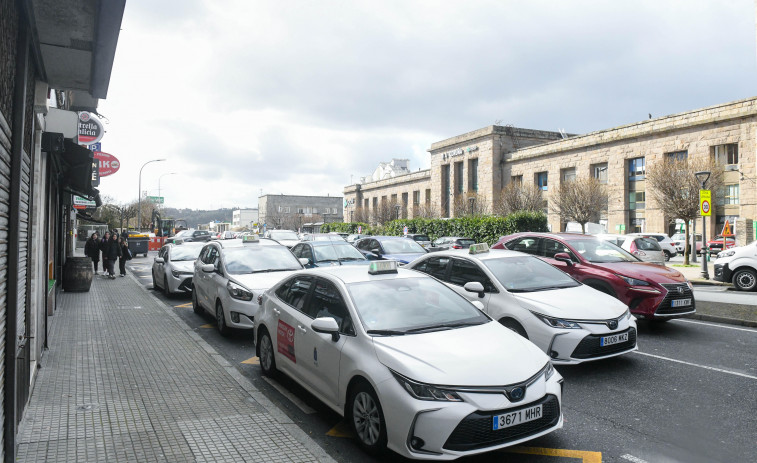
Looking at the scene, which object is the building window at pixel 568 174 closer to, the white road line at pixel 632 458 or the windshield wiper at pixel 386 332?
the white road line at pixel 632 458

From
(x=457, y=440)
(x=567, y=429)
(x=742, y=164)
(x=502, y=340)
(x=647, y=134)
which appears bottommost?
(x=567, y=429)

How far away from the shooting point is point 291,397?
571cm

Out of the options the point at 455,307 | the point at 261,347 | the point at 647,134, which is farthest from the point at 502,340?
the point at 647,134

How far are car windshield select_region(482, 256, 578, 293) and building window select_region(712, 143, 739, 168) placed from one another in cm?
3639

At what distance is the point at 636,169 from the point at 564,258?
39.5 meters

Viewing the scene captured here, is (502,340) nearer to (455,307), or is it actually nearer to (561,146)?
(455,307)

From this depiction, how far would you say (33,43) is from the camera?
4.73 metres

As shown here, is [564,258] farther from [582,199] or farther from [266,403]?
[582,199]

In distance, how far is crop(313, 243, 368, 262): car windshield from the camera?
518 inches

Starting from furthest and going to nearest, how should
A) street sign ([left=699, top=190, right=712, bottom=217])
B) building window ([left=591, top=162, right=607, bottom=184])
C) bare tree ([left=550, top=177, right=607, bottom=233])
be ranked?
1. building window ([left=591, top=162, right=607, bottom=184])
2. bare tree ([left=550, top=177, right=607, bottom=233])
3. street sign ([left=699, top=190, right=712, bottom=217])

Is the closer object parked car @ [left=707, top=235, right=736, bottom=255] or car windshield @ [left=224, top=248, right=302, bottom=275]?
car windshield @ [left=224, top=248, right=302, bottom=275]

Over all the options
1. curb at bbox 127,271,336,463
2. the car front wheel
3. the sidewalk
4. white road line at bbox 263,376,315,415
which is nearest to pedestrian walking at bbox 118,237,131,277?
the sidewalk

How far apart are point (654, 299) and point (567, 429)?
15.0 feet

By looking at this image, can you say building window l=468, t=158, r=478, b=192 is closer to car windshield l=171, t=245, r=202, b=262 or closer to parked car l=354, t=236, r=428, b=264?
parked car l=354, t=236, r=428, b=264
